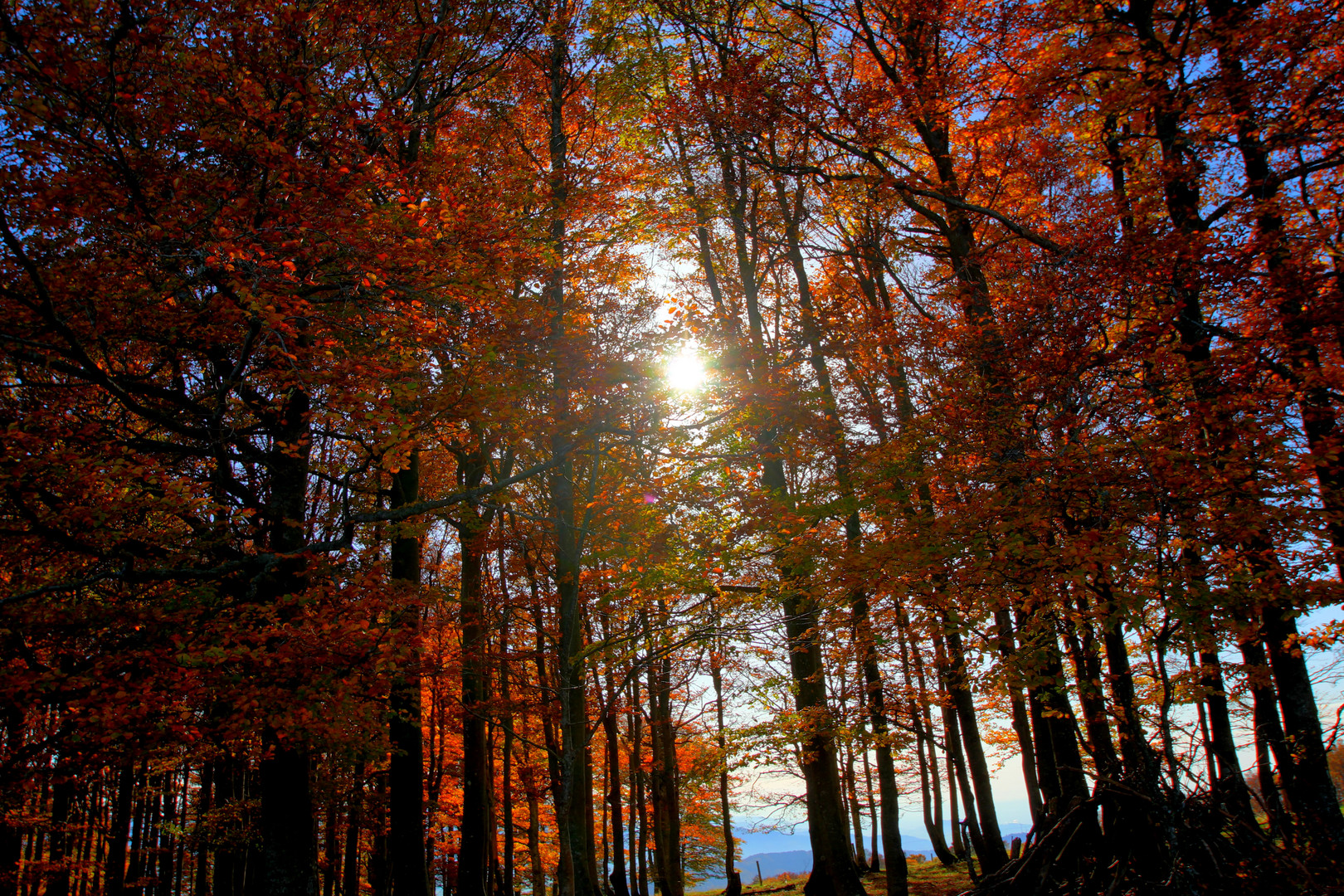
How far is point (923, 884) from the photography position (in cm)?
1520

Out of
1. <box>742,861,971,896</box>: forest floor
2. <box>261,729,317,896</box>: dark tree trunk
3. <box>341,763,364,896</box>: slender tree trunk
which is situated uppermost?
<box>261,729,317,896</box>: dark tree trunk

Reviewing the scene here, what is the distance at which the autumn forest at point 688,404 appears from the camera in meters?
6.81

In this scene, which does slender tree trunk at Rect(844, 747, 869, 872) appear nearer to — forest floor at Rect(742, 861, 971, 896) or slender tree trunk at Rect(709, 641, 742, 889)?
forest floor at Rect(742, 861, 971, 896)

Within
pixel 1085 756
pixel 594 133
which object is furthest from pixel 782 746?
pixel 594 133

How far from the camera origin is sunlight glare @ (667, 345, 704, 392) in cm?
1103

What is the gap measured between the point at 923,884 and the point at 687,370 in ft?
42.1

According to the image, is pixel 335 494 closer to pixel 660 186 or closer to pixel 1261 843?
pixel 660 186

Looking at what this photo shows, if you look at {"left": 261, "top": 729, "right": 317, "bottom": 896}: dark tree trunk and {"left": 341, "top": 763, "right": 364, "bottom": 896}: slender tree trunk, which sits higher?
{"left": 261, "top": 729, "right": 317, "bottom": 896}: dark tree trunk

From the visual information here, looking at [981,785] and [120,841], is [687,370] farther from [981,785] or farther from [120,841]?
[120,841]

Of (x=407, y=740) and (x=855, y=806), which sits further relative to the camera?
(x=855, y=806)

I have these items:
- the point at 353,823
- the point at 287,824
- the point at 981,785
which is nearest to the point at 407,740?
the point at 287,824

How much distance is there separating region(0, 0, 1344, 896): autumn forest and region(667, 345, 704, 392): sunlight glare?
0.48ft

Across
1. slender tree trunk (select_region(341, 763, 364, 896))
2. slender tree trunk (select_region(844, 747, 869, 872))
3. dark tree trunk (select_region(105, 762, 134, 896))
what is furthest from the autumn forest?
slender tree trunk (select_region(844, 747, 869, 872))

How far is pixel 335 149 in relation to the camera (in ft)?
27.0
